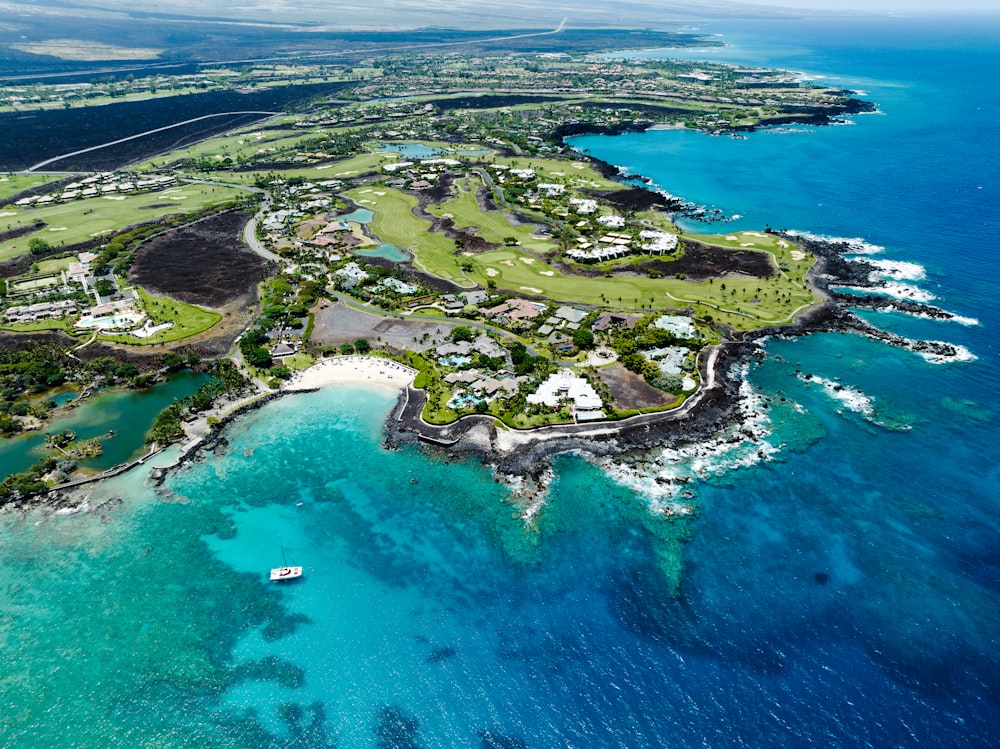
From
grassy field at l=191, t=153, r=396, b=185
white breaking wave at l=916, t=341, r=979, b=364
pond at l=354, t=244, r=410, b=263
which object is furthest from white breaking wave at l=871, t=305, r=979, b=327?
grassy field at l=191, t=153, r=396, b=185

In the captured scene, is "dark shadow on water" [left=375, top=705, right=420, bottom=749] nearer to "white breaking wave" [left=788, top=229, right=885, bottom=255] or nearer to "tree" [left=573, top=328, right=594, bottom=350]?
"tree" [left=573, top=328, right=594, bottom=350]

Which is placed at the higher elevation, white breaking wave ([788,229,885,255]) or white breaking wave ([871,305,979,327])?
white breaking wave ([788,229,885,255])

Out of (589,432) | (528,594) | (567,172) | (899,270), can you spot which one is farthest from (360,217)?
(899,270)

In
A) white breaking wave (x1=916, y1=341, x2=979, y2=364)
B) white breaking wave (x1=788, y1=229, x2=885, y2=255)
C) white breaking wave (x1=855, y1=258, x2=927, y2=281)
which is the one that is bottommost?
white breaking wave (x1=916, y1=341, x2=979, y2=364)

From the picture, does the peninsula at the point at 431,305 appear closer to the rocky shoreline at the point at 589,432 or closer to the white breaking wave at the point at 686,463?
the rocky shoreline at the point at 589,432

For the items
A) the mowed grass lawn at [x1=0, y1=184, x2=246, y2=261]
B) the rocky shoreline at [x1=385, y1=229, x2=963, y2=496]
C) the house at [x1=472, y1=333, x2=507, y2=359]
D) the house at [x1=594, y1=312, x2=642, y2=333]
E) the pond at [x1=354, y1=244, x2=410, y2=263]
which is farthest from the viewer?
the mowed grass lawn at [x1=0, y1=184, x2=246, y2=261]

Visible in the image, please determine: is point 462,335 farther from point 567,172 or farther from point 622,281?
point 567,172
